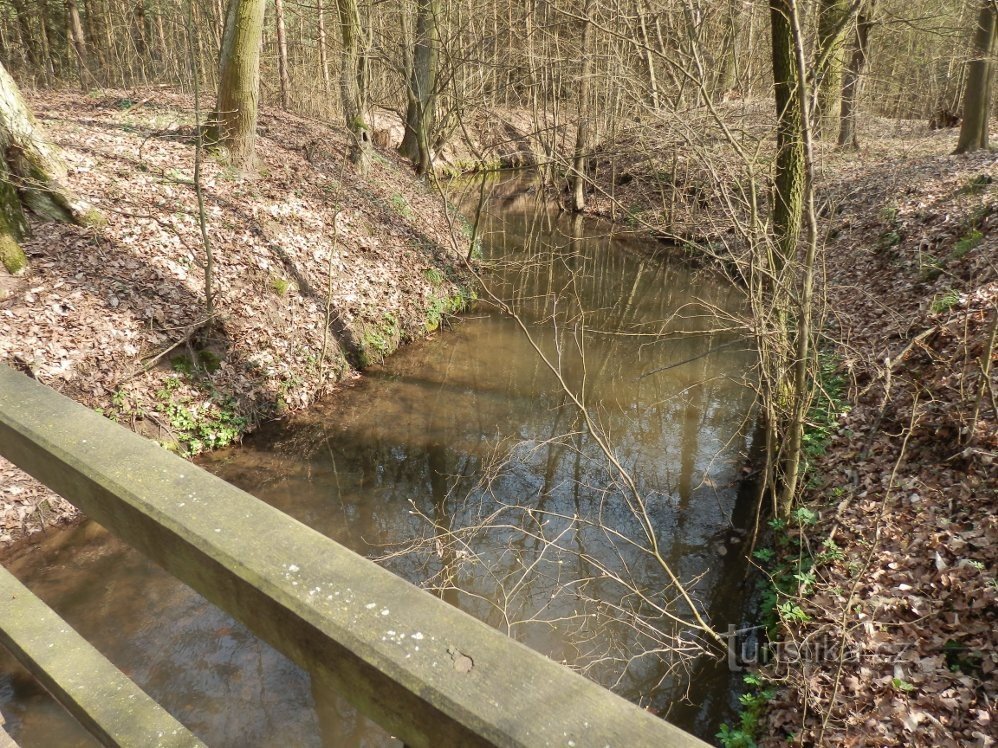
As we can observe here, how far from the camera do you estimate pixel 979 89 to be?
14.4 meters

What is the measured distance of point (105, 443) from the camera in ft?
4.27

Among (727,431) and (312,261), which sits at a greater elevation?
(312,261)

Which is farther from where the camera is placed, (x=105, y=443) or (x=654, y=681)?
(x=654, y=681)

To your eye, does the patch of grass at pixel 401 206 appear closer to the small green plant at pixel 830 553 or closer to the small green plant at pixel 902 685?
the small green plant at pixel 830 553

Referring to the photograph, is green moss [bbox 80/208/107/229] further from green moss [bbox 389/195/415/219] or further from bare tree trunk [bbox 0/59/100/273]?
green moss [bbox 389/195/415/219]

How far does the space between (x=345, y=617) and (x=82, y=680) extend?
0.98m

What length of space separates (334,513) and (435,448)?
1.74m

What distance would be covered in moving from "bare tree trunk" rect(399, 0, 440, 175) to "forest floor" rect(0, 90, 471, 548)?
12.3 feet

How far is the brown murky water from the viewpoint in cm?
511

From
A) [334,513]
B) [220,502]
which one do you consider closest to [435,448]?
[334,513]

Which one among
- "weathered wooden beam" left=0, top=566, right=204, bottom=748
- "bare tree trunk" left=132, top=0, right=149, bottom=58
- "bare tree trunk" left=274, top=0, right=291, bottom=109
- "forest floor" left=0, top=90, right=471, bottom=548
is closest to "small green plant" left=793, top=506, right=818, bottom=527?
"weathered wooden beam" left=0, top=566, right=204, bottom=748

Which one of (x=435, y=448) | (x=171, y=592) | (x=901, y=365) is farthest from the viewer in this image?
(x=435, y=448)

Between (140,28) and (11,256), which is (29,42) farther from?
(11,256)

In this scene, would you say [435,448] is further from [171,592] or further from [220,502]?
[220,502]
